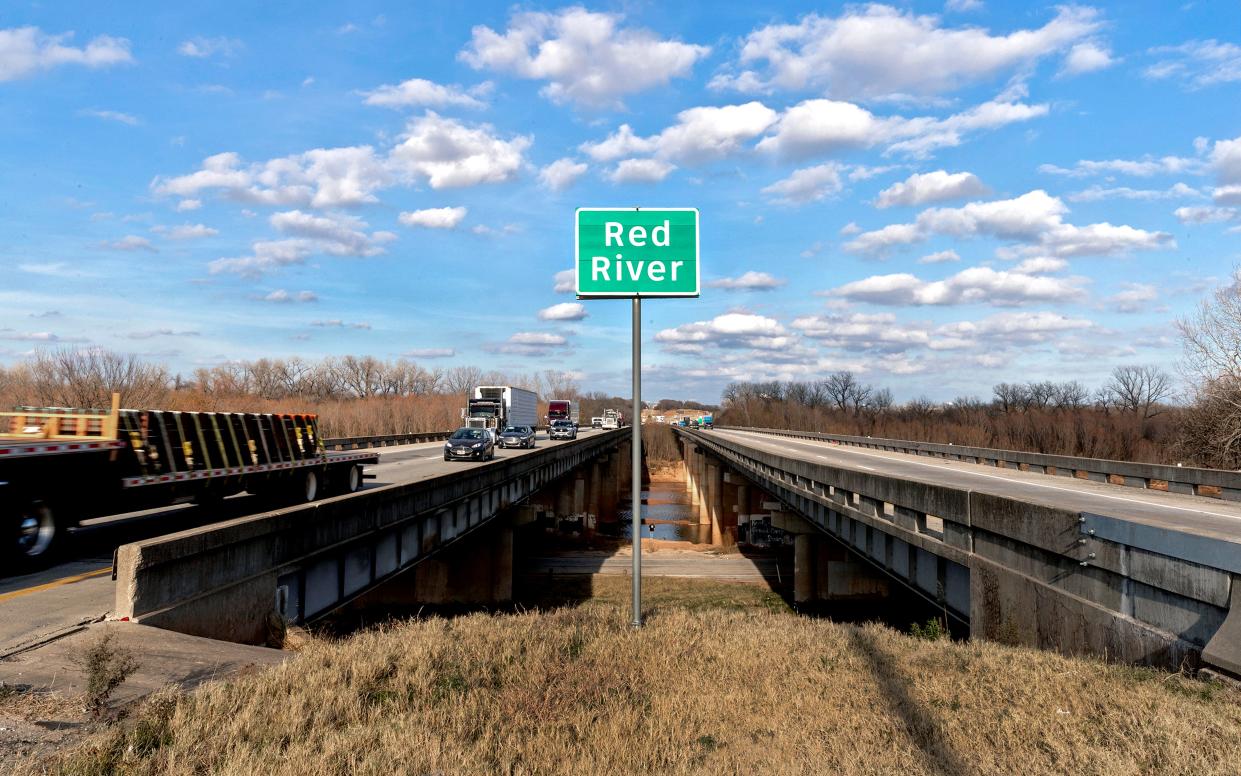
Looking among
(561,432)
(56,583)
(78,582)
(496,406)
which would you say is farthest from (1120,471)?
(561,432)

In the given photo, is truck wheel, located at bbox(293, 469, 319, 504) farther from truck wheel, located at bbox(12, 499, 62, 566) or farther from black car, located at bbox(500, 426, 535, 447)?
black car, located at bbox(500, 426, 535, 447)

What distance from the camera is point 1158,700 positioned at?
19.8 ft

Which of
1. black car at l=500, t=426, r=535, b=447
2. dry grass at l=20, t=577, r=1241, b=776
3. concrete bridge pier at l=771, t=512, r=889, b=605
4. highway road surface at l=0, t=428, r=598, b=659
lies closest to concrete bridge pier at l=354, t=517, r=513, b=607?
concrete bridge pier at l=771, t=512, r=889, b=605

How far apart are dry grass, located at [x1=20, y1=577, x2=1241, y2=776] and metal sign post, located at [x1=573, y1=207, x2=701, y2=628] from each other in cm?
254

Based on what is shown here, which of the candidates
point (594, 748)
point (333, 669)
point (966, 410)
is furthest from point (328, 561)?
point (966, 410)

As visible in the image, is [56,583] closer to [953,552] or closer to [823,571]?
[953,552]

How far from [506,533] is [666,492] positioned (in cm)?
7145

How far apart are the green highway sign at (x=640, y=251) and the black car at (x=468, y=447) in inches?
1139

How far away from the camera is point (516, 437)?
167 ft

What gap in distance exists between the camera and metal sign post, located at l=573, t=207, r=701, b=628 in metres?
9.74

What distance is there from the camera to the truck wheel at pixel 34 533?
1061 cm

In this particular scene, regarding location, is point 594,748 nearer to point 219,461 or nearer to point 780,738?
point 780,738

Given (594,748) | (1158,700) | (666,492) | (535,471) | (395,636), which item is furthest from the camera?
(666,492)

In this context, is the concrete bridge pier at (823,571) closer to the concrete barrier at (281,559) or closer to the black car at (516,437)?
the concrete barrier at (281,559)
